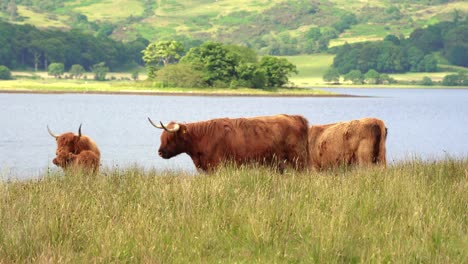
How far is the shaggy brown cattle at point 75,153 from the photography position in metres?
13.3

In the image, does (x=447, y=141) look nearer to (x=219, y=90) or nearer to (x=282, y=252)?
(x=282, y=252)

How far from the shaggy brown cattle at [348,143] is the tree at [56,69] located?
16283 cm

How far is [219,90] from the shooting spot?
12125 cm

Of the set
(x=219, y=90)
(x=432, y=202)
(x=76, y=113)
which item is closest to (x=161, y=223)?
(x=432, y=202)

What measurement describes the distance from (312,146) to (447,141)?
4650cm

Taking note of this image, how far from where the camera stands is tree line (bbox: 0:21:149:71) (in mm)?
180725

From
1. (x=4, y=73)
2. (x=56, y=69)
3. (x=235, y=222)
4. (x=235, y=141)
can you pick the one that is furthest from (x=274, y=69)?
(x=235, y=222)

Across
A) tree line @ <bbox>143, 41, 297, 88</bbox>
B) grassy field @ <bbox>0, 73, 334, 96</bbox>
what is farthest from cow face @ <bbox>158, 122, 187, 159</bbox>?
tree line @ <bbox>143, 41, 297, 88</bbox>

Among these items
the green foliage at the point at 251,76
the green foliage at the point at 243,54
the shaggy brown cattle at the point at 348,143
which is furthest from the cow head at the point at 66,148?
the green foliage at the point at 243,54

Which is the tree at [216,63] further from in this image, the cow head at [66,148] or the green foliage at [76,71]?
the cow head at [66,148]

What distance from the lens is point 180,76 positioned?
125 meters

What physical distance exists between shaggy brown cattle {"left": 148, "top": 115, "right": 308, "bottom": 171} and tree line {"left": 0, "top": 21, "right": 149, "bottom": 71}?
16693cm

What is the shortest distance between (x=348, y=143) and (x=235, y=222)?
7.27 meters

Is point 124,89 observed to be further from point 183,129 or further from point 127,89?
point 183,129
